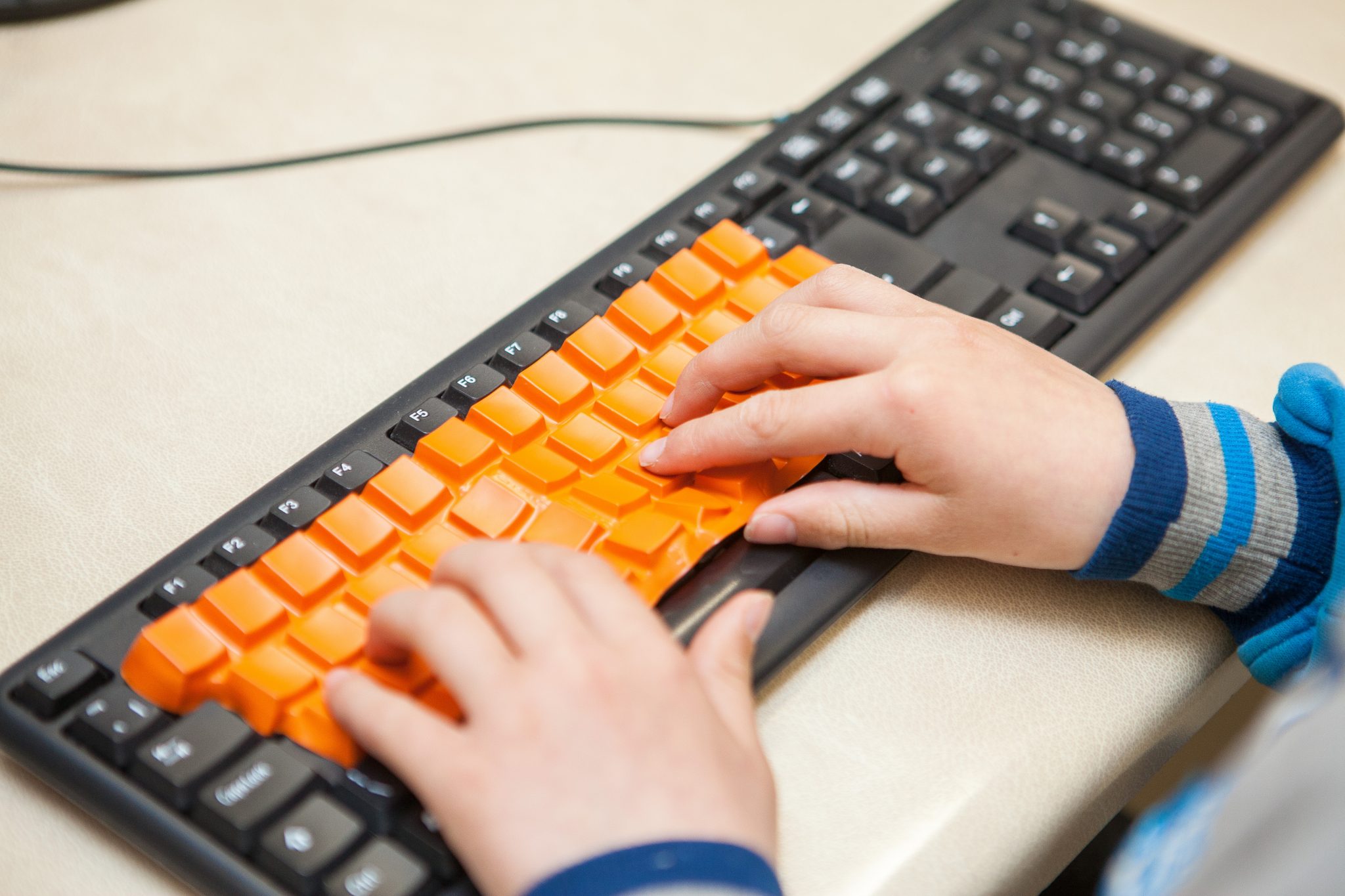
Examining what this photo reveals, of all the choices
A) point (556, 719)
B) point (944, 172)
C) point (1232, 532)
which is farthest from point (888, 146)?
point (556, 719)

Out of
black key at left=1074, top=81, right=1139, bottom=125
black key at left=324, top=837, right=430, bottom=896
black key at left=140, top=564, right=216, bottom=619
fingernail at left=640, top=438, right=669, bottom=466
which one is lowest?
black key at left=324, top=837, right=430, bottom=896

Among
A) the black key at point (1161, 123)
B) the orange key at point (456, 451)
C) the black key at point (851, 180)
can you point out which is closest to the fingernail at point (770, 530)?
the orange key at point (456, 451)

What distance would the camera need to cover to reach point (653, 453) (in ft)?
1.45

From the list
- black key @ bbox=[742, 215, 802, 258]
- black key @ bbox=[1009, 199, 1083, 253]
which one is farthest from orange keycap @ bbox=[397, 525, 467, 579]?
black key @ bbox=[1009, 199, 1083, 253]

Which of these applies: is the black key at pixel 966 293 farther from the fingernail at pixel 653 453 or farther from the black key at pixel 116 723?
the black key at pixel 116 723

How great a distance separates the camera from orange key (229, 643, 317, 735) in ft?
1.20

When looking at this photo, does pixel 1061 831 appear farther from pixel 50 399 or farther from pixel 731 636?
pixel 50 399

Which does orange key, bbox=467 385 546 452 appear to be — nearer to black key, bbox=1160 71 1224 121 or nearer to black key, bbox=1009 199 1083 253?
black key, bbox=1009 199 1083 253

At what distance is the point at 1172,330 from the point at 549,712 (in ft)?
1.24

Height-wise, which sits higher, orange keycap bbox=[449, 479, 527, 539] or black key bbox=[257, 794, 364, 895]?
orange keycap bbox=[449, 479, 527, 539]

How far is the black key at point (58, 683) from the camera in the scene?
0.37 metres

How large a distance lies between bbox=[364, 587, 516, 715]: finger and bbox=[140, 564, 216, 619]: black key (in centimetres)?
7

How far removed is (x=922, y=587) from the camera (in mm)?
454

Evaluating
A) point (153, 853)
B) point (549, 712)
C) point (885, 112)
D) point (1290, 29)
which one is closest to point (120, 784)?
point (153, 853)
